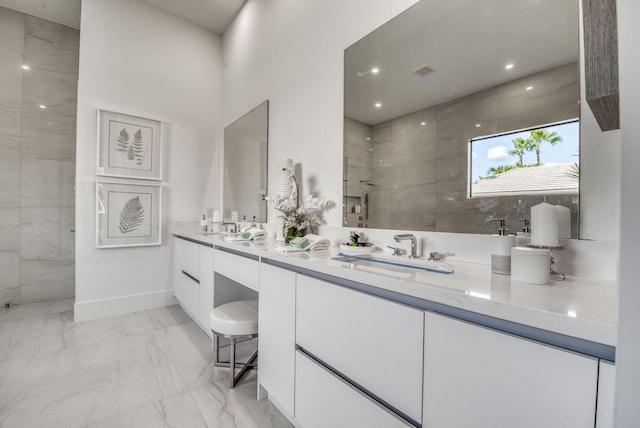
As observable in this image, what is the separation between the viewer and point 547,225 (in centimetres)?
90

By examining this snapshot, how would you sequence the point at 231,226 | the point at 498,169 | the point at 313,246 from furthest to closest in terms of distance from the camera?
the point at 231,226 → the point at 313,246 → the point at 498,169

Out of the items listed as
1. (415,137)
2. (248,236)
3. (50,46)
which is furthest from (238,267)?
(50,46)

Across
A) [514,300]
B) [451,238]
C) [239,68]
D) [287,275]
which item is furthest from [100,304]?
[514,300]

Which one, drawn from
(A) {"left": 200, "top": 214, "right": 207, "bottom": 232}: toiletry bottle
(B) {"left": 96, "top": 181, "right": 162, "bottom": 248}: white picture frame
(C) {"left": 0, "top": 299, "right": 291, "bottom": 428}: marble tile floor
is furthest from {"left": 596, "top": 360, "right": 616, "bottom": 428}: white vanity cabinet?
(B) {"left": 96, "top": 181, "right": 162, "bottom": 248}: white picture frame

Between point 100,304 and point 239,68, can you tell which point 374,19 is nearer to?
point 239,68

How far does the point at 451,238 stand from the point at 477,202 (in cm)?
20

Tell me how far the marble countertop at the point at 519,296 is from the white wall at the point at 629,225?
9 cm

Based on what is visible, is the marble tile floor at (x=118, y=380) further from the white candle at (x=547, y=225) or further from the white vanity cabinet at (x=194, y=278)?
the white candle at (x=547, y=225)

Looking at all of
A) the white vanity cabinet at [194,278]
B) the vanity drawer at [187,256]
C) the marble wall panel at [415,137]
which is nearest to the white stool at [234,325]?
the white vanity cabinet at [194,278]

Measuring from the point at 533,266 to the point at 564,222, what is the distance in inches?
11.2

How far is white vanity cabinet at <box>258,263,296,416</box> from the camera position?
4.33 feet

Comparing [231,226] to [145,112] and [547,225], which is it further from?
[547,225]

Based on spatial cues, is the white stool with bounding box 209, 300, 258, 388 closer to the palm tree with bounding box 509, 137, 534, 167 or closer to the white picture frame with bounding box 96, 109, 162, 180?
the palm tree with bounding box 509, 137, 534, 167

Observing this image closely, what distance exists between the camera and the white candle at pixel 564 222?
3.10 feet
